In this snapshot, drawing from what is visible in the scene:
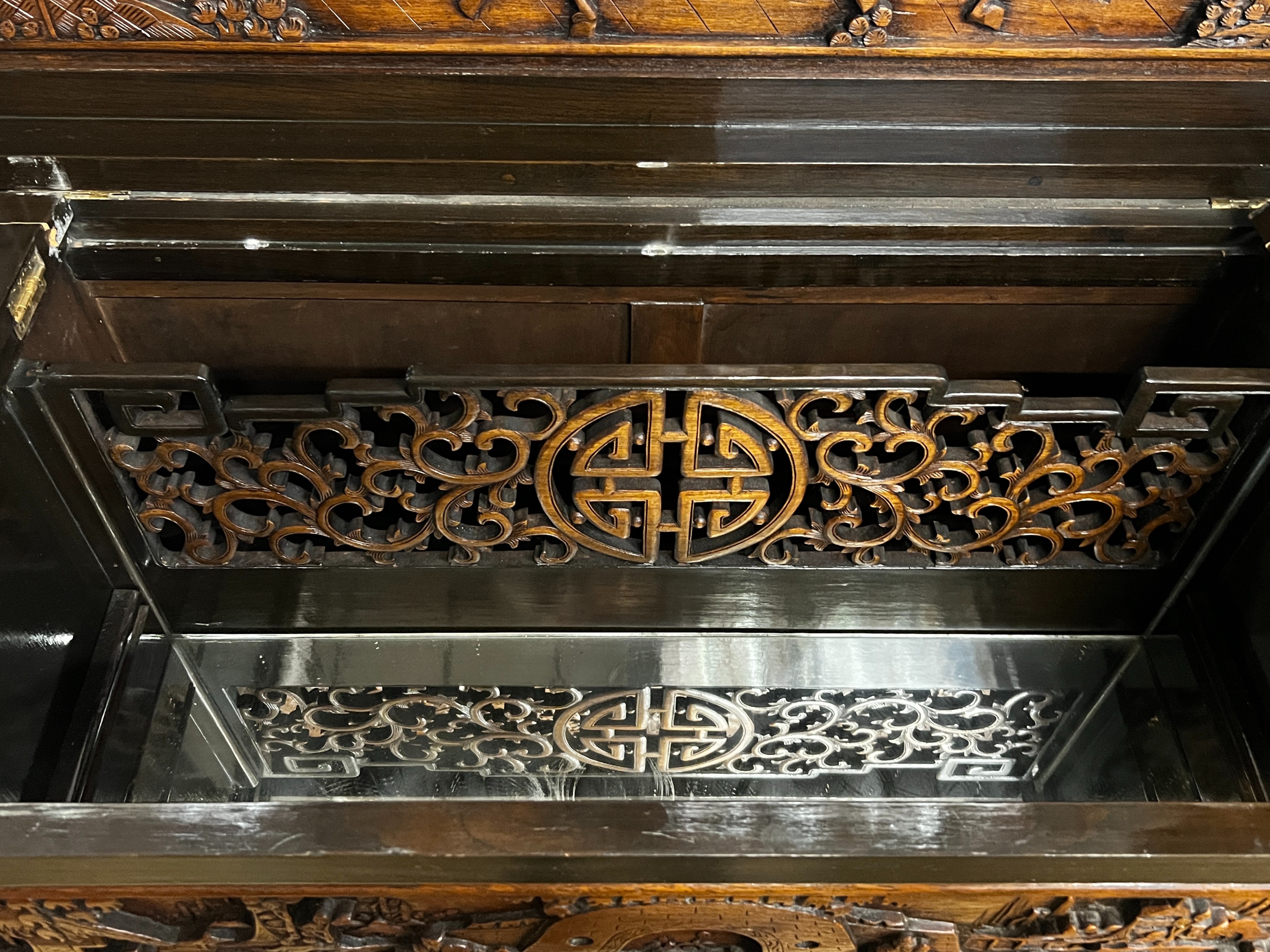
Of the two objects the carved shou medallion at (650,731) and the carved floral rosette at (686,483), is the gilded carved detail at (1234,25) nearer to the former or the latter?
the carved floral rosette at (686,483)

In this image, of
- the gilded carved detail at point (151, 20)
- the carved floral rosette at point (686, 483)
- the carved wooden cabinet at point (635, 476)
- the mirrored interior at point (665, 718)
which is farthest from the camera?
the mirrored interior at point (665, 718)

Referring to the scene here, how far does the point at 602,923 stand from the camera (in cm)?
99

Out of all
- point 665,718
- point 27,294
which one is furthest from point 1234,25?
point 27,294

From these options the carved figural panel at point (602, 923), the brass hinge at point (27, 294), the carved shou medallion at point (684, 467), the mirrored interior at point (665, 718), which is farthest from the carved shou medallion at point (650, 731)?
the brass hinge at point (27, 294)

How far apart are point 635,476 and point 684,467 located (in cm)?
5

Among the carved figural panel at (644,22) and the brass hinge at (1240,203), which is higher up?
the carved figural panel at (644,22)

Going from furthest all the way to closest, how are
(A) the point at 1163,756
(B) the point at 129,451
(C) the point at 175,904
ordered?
(A) the point at 1163,756 → (B) the point at 129,451 → (C) the point at 175,904

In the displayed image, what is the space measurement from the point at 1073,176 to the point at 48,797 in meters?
1.25

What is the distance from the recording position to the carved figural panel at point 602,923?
3.21 feet

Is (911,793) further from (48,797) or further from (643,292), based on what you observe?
(48,797)

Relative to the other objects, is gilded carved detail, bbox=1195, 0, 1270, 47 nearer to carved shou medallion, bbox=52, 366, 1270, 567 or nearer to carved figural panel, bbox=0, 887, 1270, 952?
carved shou medallion, bbox=52, 366, 1270, 567

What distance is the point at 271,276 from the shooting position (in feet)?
4.33

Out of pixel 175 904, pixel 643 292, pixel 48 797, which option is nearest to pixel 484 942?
pixel 175 904

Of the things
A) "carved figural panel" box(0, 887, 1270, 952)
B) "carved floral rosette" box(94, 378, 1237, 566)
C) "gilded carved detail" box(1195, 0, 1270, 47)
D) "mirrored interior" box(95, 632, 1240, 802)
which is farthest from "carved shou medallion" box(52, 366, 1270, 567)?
"carved figural panel" box(0, 887, 1270, 952)
